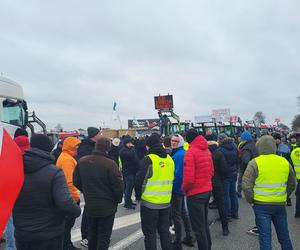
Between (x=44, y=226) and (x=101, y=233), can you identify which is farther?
(x=101, y=233)

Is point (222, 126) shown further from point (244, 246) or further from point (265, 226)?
point (265, 226)

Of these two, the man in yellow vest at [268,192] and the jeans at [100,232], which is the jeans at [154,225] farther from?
the man in yellow vest at [268,192]

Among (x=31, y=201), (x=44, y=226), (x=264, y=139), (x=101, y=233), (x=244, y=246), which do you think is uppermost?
(x=264, y=139)

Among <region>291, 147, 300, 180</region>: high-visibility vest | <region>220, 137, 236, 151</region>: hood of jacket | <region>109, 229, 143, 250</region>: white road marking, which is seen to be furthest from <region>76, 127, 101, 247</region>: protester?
<region>291, 147, 300, 180</region>: high-visibility vest

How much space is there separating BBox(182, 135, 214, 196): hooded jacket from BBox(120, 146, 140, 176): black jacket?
4430 mm

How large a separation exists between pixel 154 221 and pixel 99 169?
3.79 feet

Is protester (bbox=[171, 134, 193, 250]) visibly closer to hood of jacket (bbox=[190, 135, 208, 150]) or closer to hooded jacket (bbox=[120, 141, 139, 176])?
hood of jacket (bbox=[190, 135, 208, 150])

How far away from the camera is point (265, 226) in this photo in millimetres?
4547

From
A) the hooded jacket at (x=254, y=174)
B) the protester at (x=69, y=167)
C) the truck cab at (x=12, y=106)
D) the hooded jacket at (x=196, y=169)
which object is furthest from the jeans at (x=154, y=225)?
the truck cab at (x=12, y=106)

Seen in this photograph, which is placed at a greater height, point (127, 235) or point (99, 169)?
point (99, 169)

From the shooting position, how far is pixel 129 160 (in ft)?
31.8

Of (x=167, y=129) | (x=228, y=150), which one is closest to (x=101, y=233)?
(x=228, y=150)

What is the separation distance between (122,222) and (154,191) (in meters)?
3.09

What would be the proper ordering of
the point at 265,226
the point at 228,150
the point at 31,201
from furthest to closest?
the point at 228,150, the point at 265,226, the point at 31,201
